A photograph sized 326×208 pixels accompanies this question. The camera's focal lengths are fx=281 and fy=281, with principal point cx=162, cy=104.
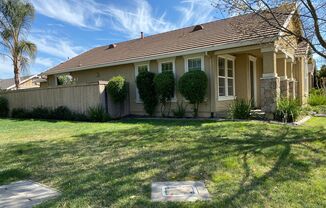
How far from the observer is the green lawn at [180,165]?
3.64 m

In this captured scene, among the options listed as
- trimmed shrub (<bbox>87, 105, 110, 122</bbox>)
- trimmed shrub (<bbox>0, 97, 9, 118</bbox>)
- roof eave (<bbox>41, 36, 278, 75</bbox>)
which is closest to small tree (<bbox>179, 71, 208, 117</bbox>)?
roof eave (<bbox>41, 36, 278, 75</bbox>)

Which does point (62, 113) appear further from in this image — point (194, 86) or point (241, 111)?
point (241, 111)

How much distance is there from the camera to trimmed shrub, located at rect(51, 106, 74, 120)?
46.3ft

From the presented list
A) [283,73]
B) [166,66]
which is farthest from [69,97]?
[283,73]

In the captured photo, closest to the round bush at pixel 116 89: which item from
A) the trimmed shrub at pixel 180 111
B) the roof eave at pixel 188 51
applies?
the roof eave at pixel 188 51

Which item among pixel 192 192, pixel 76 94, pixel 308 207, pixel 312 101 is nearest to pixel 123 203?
pixel 192 192

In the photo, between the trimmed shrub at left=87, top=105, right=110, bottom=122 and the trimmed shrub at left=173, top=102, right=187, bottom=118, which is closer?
the trimmed shrub at left=173, top=102, right=187, bottom=118

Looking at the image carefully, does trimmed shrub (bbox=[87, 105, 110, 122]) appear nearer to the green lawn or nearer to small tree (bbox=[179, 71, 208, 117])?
small tree (bbox=[179, 71, 208, 117])

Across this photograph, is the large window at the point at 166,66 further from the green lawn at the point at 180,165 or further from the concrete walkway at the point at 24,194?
the concrete walkway at the point at 24,194

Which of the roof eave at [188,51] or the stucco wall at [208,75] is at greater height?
the roof eave at [188,51]

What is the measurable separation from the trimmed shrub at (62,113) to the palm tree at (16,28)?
856cm

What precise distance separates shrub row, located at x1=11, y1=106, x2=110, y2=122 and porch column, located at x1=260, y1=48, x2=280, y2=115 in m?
6.79

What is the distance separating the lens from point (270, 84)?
10320 millimetres

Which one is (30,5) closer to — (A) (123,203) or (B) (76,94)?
(B) (76,94)
